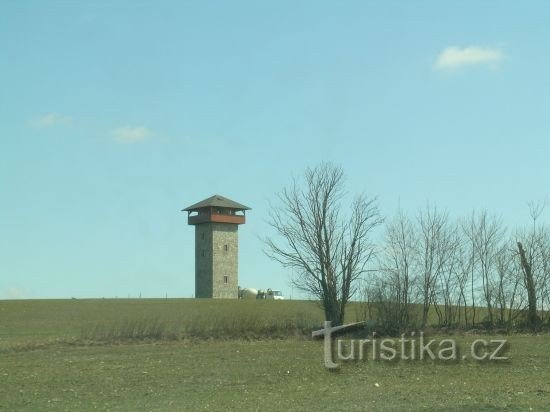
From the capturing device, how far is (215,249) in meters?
101

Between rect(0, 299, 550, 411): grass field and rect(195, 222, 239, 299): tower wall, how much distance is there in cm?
6147

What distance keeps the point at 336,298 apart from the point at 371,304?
15.9 feet

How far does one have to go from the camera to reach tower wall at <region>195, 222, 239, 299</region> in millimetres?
99938

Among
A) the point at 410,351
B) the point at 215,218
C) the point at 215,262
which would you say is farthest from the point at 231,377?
the point at 215,218

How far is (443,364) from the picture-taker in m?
22.9

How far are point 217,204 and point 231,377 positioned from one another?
3340 inches

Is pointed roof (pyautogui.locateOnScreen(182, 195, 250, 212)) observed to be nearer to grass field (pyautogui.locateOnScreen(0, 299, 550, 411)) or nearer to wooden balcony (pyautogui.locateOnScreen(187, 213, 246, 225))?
wooden balcony (pyautogui.locateOnScreen(187, 213, 246, 225))

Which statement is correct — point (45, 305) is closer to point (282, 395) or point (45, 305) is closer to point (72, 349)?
point (72, 349)

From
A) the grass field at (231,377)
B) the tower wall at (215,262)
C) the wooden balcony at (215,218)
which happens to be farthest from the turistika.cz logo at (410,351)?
the wooden balcony at (215,218)

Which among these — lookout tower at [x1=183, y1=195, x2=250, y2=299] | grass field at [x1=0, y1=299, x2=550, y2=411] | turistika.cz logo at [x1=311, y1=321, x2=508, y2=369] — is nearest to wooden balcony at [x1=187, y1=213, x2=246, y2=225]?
lookout tower at [x1=183, y1=195, x2=250, y2=299]

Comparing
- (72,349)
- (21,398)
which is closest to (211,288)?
(72,349)

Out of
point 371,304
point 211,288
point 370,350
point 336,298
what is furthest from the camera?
point 211,288

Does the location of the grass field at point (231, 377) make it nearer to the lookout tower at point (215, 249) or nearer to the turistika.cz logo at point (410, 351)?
the turistika.cz logo at point (410, 351)

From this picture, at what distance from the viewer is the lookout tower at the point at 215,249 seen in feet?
329
